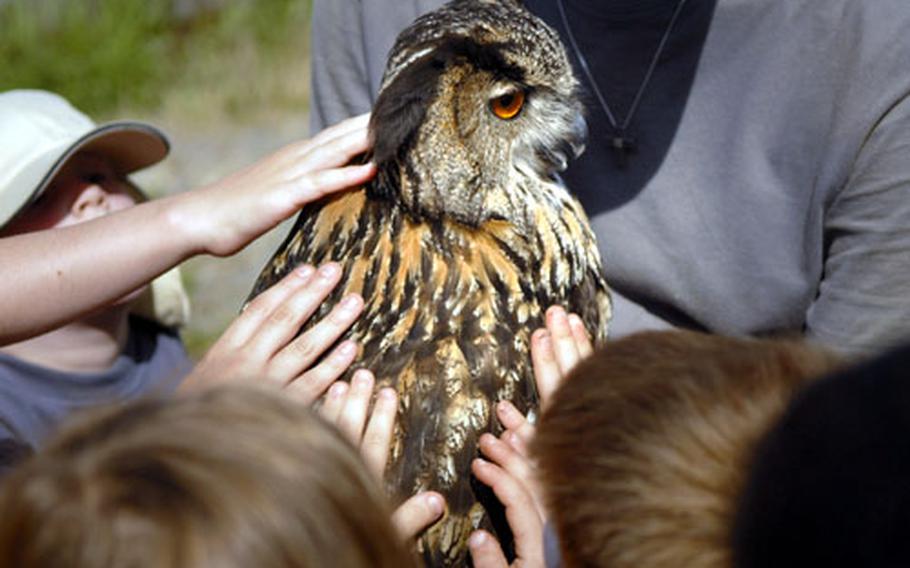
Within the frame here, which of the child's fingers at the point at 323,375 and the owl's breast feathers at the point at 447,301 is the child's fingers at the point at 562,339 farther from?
the child's fingers at the point at 323,375

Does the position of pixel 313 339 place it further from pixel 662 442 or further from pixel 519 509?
pixel 662 442

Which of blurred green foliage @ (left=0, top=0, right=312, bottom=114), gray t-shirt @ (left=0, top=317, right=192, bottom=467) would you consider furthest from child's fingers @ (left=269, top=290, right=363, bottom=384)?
blurred green foliage @ (left=0, top=0, right=312, bottom=114)

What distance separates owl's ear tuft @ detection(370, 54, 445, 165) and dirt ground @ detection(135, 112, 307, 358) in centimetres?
316

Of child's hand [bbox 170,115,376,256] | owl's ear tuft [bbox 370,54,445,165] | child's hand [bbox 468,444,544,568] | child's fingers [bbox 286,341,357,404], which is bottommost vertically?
child's hand [bbox 468,444,544,568]

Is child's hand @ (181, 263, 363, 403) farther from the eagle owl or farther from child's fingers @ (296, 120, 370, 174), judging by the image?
child's fingers @ (296, 120, 370, 174)

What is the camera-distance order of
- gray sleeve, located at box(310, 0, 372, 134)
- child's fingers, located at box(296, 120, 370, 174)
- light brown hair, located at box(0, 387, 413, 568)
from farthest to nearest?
gray sleeve, located at box(310, 0, 372, 134) < child's fingers, located at box(296, 120, 370, 174) < light brown hair, located at box(0, 387, 413, 568)

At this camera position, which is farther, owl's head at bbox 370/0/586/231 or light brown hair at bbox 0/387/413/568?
owl's head at bbox 370/0/586/231

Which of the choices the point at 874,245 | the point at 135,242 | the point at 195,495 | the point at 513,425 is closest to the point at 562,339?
the point at 513,425

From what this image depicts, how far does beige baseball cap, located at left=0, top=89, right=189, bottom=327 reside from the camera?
2494 millimetres

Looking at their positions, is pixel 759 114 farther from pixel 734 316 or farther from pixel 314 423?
pixel 314 423

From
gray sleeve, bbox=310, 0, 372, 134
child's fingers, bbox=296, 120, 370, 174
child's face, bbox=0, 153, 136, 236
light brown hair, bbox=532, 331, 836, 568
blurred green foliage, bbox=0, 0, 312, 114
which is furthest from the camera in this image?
blurred green foliage, bbox=0, 0, 312, 114

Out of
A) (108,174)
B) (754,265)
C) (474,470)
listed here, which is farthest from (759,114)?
(108,174)

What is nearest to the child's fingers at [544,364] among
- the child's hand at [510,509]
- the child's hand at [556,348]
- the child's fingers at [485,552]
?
the child's hand at [556,348]

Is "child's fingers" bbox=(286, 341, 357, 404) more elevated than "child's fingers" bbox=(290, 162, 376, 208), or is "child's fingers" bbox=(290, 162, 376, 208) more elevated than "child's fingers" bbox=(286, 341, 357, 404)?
"child's fingers" bbox=(290, 162, 376, 208)
